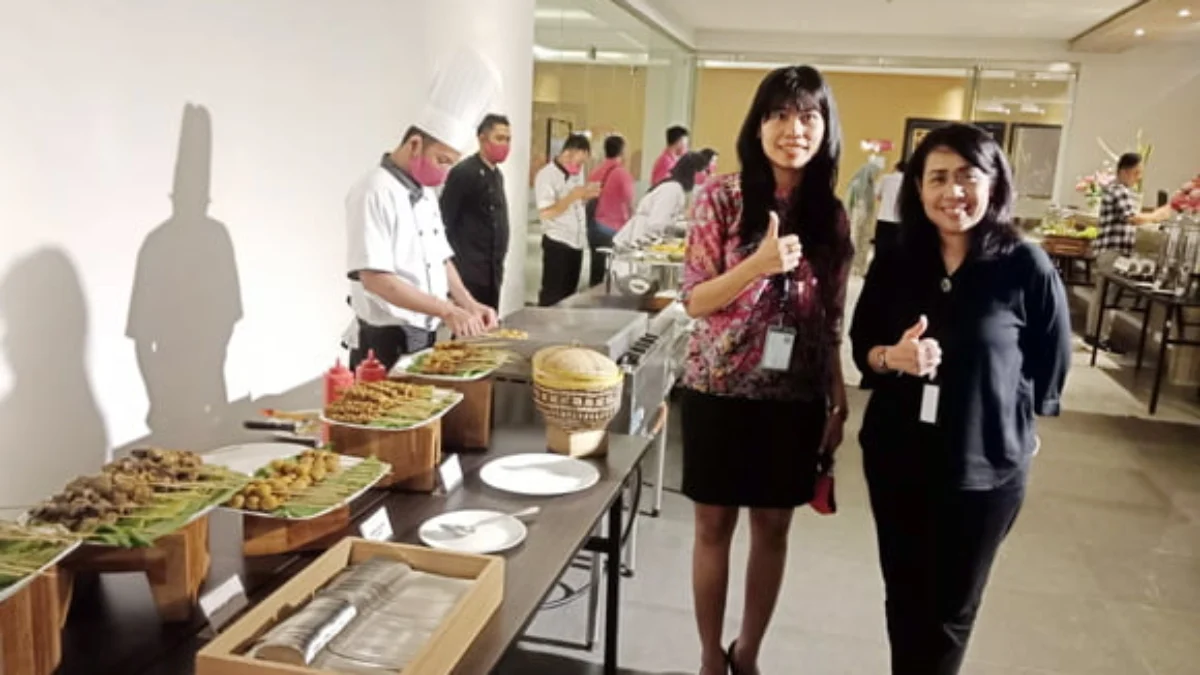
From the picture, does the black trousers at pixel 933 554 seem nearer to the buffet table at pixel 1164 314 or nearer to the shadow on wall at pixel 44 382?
the shadow on wall at pixel 44 382

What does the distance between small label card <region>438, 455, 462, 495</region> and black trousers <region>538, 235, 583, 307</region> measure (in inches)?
139

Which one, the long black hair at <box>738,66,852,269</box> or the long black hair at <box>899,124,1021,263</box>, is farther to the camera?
the long black hair at <box>738,66,852,269</box>

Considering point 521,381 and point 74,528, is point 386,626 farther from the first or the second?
point 521,381

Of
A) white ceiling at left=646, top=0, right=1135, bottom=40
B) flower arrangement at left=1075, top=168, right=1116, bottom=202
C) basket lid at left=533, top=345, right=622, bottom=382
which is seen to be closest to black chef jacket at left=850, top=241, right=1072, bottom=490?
basket lid at left=533, top=345, right=622, bottom=382

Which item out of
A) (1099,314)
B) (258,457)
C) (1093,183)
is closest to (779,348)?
(258,457)

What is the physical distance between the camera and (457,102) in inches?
83.0

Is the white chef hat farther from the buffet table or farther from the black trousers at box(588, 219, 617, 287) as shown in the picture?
the buffet table

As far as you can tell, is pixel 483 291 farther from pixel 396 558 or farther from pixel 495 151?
pixel 396 558

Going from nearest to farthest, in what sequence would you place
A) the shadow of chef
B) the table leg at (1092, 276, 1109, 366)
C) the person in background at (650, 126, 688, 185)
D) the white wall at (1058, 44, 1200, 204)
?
the shadow of chef
the table leg at (1092, 276, 1109, 366)
the person in background at (650, 126, 688, 185)
the white wall at (1058, 44, 1200, 204)

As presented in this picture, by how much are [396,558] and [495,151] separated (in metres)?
2.49

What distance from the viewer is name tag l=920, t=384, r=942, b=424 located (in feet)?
4.99

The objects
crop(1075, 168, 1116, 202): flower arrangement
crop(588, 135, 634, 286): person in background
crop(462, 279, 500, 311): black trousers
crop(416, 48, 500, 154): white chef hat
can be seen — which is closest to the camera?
crop(416, 48, 500, 154): white chef hat

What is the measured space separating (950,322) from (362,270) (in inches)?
48.6

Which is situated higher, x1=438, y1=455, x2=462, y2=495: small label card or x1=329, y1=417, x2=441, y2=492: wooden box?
x1=329, y1=417, x2=441, y2=492: wooden box
